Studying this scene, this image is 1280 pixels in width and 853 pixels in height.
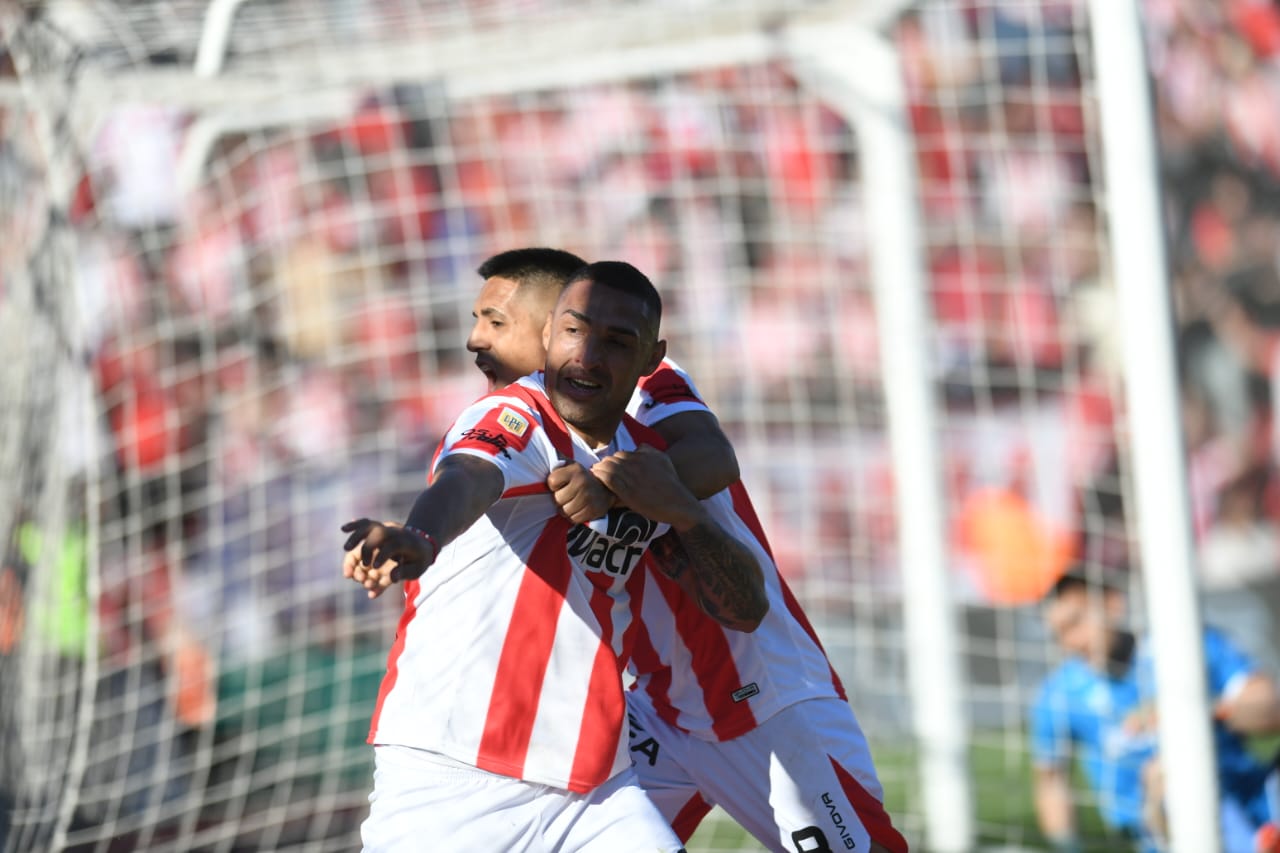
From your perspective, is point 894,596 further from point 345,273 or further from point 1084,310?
point 345,273

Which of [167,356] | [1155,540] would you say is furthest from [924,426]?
[167,356]

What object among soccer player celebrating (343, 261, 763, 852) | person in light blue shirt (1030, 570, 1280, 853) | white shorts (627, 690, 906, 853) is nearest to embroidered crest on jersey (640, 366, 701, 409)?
soccer player celebrating (343, 261, 763, 852)

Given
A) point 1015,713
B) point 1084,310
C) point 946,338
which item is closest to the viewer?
point 946,338

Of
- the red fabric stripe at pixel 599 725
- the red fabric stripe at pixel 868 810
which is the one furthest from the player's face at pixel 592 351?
the red fabric stripe at pixel 868 810

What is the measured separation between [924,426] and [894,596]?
1.61 metres

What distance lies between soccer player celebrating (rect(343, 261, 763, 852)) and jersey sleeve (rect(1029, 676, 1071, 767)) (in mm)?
3724

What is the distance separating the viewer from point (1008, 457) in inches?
299

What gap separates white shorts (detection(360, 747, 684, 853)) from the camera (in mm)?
2918

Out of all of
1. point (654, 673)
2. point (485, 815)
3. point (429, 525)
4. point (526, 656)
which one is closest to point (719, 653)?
point (654, 673)

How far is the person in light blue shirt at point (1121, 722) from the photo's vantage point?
18.8ft

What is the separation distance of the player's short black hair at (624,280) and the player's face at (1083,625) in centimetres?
355

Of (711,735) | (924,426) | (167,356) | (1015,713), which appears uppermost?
(167,356)

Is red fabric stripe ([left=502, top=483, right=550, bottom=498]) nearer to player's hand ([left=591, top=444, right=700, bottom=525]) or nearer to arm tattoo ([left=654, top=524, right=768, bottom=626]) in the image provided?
player's hand ([left=591, top=444, right=700, bottom=525])

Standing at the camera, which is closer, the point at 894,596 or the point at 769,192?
the point at 769,192
